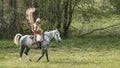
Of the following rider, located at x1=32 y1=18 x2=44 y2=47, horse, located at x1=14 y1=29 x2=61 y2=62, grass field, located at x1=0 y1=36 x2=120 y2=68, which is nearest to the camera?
grass field, located at x1=0 y1=36 x2=120 y2=68

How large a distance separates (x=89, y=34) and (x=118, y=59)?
13986mm

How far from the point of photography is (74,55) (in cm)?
2227

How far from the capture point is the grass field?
17.8 m

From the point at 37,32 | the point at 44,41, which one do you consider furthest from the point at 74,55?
the point at 37,32

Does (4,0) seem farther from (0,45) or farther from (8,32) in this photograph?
(0,45)

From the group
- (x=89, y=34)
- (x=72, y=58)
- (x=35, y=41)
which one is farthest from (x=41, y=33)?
(x=89, y=34)

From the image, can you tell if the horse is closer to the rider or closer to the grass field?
the rider

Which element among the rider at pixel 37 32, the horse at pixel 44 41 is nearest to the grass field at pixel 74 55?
the horse at pixel 44 41

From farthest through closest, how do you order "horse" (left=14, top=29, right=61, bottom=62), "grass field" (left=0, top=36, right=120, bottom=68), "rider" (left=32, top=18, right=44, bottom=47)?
1. "horse" (left=14, top=29, right=61, bottom=62)
2. "rider" (left=32, top=18, right=44, bottom=47)
3. "grass field" (left=0, top=36, right=120, bottom=68)

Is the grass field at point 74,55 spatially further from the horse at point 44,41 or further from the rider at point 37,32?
the rider at point 37,32

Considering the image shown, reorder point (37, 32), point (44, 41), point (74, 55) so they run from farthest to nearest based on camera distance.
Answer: point (74, 55) → point (44, 41) → point (37, 32)

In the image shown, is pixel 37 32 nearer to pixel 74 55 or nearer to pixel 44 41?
pixel 44 41

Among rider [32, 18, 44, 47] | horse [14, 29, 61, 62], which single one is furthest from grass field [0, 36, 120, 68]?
rider [32, 18, 44, 47]

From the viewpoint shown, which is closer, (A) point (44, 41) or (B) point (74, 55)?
(A) point (44, 41)
